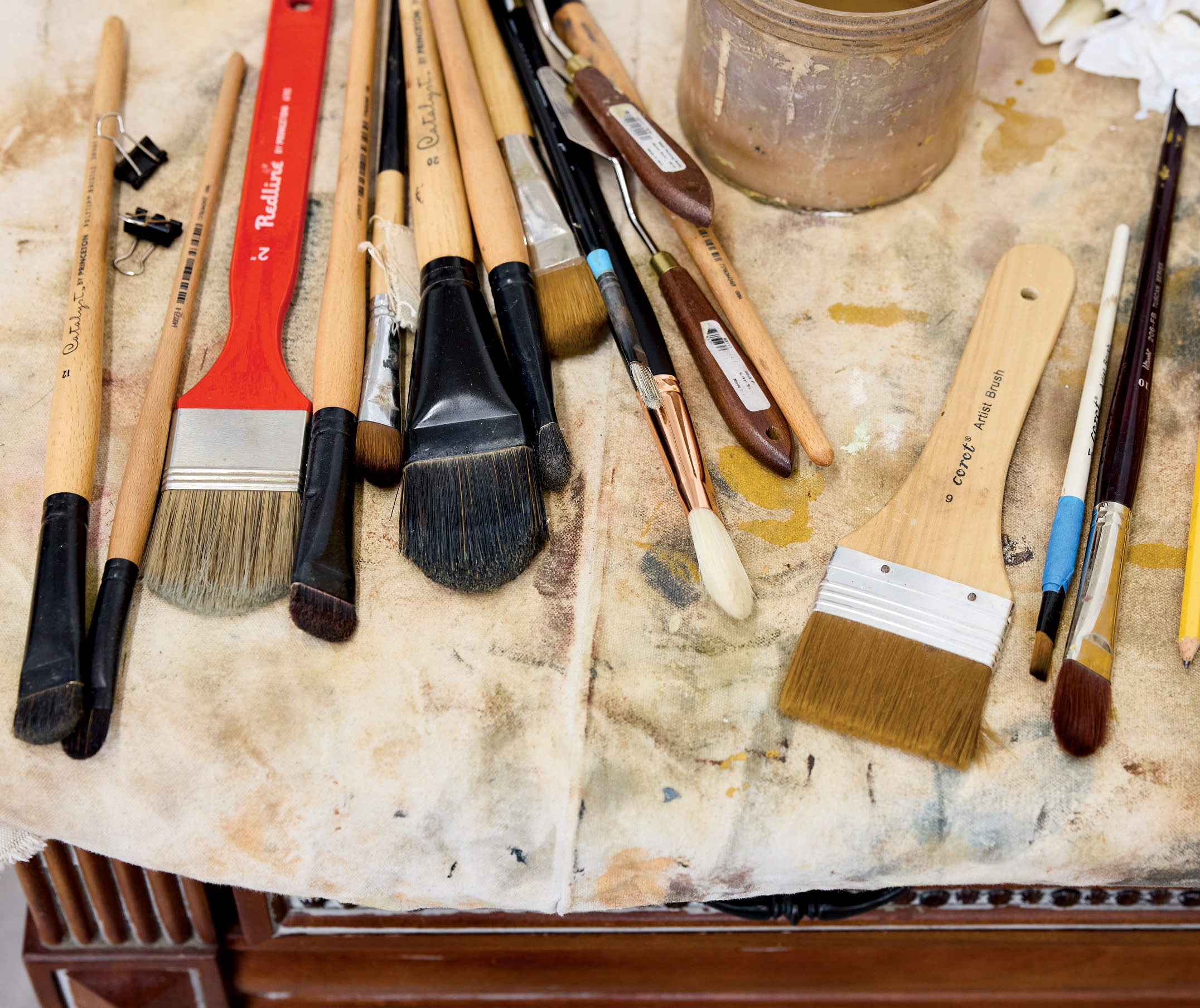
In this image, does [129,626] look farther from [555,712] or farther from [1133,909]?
[1133,909]

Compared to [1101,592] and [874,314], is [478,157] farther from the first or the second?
[1101,592]

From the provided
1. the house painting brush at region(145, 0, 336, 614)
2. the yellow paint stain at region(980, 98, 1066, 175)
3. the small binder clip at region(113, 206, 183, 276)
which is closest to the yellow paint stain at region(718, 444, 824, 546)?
the house painting brush at region(145, 0, 336, 614)

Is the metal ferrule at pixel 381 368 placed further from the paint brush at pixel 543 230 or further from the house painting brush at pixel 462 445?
the paint brush at pixel 543 230

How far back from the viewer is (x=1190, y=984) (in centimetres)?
96

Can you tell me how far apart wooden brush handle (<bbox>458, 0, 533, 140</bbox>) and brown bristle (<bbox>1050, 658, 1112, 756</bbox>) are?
0.69 meters

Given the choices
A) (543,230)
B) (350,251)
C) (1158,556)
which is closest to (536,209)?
(543,230)

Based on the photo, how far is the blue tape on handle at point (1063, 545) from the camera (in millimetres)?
773

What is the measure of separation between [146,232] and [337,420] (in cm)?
34

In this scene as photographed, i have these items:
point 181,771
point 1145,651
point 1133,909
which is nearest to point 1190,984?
point 1133,909

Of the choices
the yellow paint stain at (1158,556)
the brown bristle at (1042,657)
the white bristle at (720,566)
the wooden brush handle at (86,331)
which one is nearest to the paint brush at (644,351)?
the white bristle at (720,566)

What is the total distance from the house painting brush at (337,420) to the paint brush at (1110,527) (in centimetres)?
54

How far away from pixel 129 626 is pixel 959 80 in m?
0.86

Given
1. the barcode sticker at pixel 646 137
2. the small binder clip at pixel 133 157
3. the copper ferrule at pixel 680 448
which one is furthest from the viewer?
the small binder clip at pixel 133 157

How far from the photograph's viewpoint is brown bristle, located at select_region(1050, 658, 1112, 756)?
28.6 inches
